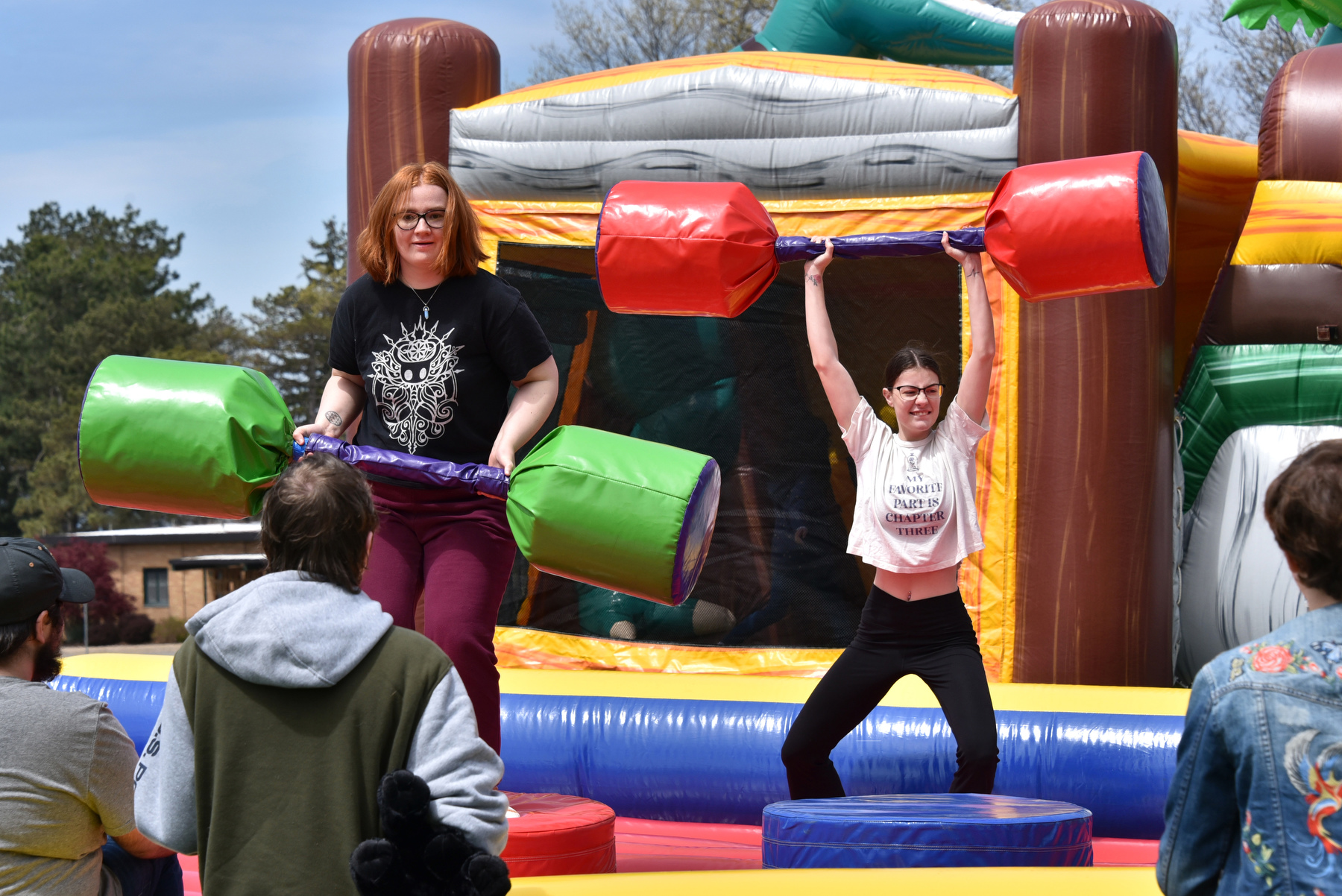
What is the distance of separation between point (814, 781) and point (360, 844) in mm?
1567

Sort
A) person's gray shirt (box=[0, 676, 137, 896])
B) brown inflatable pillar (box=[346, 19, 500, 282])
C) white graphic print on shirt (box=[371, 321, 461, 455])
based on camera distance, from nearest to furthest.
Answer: person's gray shirt (box=[0, 676, 137, 896])
white graphic print on shirt (box=[371, 321, 461, 455])
brown inflatable pillar (box=[346, 19, 500, 282])

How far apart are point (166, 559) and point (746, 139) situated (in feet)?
66.7

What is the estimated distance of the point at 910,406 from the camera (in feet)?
9.07

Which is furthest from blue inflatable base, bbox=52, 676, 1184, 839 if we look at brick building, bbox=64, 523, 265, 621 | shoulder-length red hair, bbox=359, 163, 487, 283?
brick building, bbox=64, 523, 265, 621

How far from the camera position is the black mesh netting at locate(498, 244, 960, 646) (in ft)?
14.6

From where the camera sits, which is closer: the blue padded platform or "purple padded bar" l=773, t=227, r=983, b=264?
the blue padded platform

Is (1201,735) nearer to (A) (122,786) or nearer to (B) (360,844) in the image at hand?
(B) (360,844)

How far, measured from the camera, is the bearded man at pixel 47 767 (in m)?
1.66

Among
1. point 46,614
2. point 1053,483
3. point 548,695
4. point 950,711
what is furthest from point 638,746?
point 46,614

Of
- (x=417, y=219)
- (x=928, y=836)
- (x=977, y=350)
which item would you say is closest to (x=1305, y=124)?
(x=977, y=350)

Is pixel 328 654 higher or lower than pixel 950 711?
higher

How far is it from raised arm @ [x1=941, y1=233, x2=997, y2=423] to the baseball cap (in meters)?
1.74

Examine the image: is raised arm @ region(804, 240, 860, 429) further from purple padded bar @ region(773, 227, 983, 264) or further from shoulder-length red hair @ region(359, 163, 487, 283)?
shoulder-length red hair @ region(359, 163, 487, 283)

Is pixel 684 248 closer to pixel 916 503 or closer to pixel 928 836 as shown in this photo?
pixel 916 503
